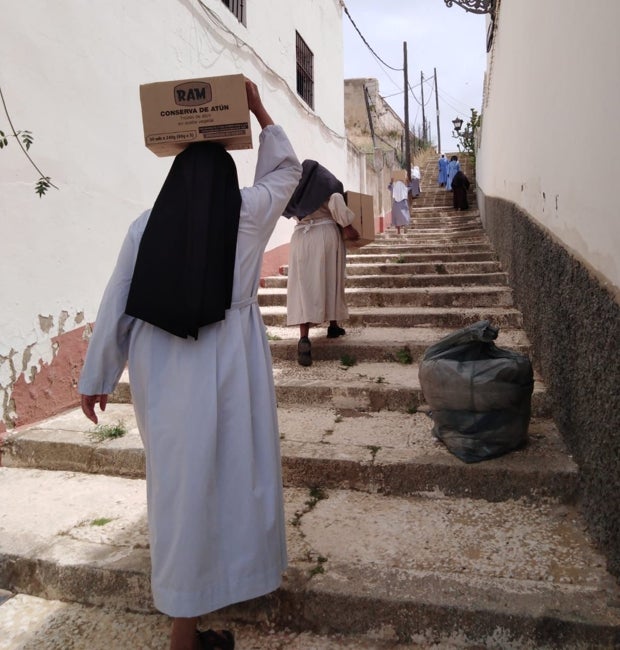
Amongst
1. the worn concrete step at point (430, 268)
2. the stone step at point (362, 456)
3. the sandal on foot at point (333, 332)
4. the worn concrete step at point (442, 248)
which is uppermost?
the worn concrete step at point (442, 248)

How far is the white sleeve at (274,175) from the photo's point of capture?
6.39 feet

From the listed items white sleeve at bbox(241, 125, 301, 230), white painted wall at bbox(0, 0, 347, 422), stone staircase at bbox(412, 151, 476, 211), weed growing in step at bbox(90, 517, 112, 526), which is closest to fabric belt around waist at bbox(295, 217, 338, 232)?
white painted wall at bbox(0, 0, 347, 422)

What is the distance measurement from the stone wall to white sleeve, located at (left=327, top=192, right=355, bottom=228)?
136 cm

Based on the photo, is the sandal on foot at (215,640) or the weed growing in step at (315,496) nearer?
the sandal on foot at (215,640)

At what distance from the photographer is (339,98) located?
10.8 m

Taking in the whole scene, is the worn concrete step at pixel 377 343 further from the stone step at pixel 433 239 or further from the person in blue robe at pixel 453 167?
the person in blue robe at pixel 453 167

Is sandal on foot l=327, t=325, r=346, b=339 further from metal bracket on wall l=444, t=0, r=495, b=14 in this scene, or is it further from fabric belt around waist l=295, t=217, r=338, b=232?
metal bracket on wall l=444, t=0, r=495, b=14

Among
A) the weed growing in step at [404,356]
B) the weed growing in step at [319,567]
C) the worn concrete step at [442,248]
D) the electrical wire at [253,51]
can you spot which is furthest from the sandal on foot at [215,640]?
the worn concrete step at [442,248]

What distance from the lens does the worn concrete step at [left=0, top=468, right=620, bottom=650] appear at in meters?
1.90

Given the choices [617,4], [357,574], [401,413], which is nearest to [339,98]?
[401,413]

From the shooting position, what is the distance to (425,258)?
723 cm

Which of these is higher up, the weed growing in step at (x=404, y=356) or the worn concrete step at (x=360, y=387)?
the weed growing in step at (x=404, y=356)

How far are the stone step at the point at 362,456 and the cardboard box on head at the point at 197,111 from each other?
1701mm

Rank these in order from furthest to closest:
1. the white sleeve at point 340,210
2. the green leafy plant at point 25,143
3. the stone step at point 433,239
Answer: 1. the stone step at point 433,239
2. the white sleeve at point 340,210
3. the green leafy plant at point 25,143
